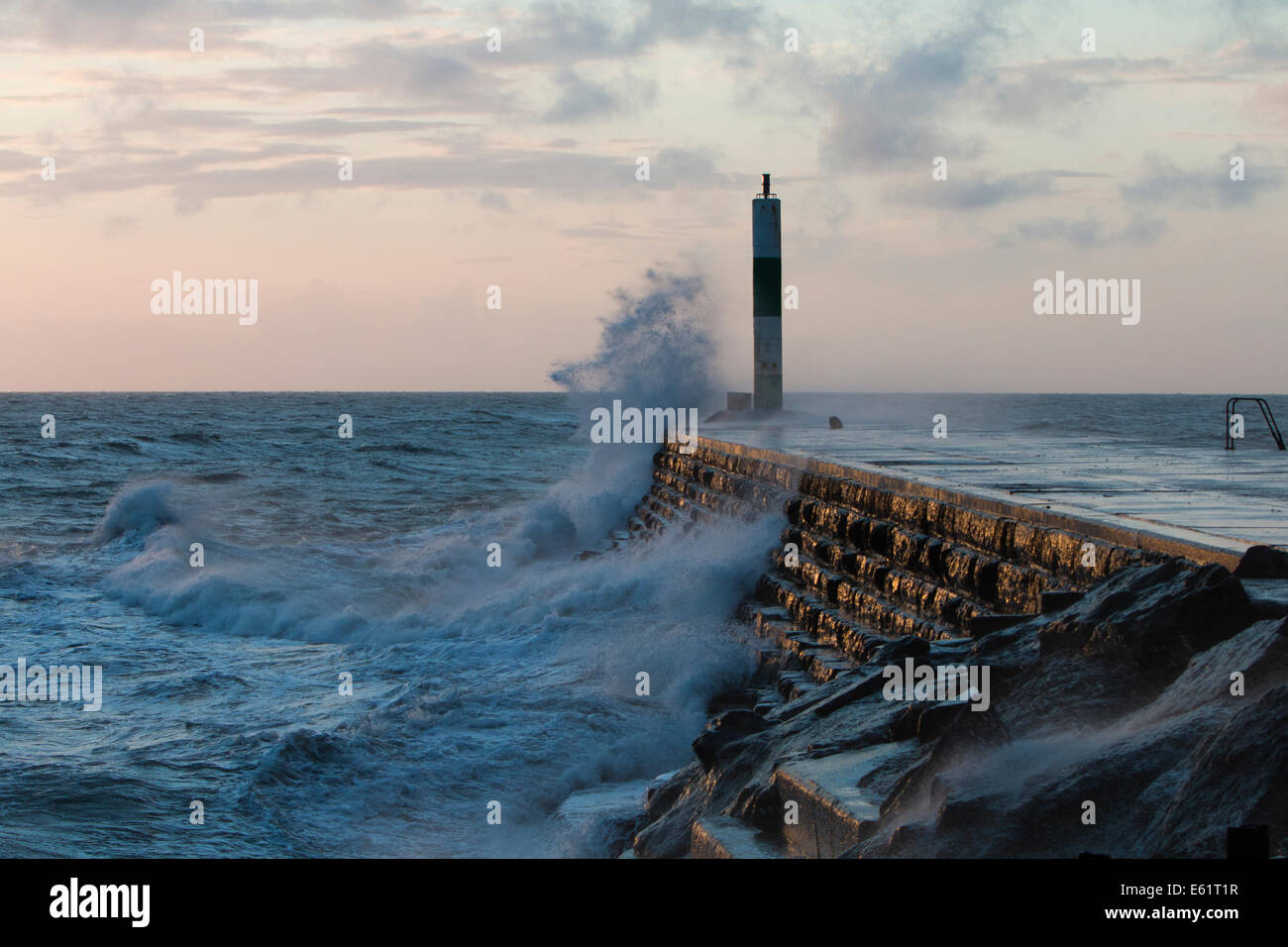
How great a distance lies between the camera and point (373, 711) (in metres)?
7.01

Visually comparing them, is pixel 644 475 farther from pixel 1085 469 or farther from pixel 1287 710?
pixel 1287 710


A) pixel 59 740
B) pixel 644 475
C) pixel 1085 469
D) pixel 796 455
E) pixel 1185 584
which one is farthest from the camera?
pixel 644 475

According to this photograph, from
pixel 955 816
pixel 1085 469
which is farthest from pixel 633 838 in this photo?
pixel 1085 469

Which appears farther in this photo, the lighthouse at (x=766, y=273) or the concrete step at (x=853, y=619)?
the lighthouse at (x=766, y=273)

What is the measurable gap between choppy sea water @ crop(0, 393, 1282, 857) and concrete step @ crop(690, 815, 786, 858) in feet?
3.67

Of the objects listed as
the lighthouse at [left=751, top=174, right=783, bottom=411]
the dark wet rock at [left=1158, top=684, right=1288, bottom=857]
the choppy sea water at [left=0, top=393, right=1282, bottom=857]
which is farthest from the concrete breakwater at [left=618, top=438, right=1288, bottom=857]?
the lighthouse at [left=751, top=174, right=783, bottom=411]

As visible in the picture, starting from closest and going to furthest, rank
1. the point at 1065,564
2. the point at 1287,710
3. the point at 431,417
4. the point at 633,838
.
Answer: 1. the point at 1287,710
2. the point at 633,838
3. the point at 1065,564
4. the point at 431,417

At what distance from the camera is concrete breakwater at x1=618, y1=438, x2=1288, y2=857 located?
9.42ft

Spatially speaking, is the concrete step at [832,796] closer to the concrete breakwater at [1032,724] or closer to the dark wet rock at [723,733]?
the concrete breakwater at [1032,724]

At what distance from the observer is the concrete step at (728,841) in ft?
11.4

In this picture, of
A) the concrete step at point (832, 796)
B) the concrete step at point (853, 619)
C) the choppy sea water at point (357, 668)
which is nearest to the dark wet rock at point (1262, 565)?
the concrete step at point (832, 796)

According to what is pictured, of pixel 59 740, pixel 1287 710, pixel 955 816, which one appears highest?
pixel 1287 710

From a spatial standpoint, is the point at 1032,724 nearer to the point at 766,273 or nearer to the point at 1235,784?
the point at 1235,784
